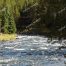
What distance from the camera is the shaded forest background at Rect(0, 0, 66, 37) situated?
107081 millimetres

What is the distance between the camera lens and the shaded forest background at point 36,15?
10708 cm

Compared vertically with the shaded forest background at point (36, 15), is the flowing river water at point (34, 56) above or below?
above

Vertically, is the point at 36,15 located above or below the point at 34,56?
below

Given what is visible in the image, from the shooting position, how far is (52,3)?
12144 cm

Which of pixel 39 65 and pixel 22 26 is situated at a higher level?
pixel 39 65

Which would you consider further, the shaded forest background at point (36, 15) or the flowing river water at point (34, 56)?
the shaded forest background at point (36, 15)

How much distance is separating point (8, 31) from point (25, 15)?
1196 inches

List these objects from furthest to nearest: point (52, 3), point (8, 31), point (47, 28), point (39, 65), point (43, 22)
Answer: point (52, 3), point (43, 22), point (47, 28), point (8, 31), point (39, 65)

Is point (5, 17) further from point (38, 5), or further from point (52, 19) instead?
point (38, 5)

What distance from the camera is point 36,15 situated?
4779 inches

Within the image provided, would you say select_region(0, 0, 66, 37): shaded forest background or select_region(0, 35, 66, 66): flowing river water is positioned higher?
select_region(0, 35, 66, 66): flowing river water

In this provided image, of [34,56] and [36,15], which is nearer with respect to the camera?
[34,56]

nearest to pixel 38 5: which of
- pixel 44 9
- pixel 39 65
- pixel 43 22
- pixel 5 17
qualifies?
pixel 44 9

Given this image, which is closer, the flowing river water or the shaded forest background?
the flowing river water
